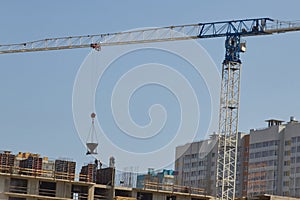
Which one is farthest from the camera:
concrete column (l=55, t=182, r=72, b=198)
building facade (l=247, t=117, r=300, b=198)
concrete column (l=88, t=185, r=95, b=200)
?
building facade (l=247, t=117, r=300, b=198)

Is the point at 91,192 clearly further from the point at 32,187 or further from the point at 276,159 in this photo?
the point at 276,159

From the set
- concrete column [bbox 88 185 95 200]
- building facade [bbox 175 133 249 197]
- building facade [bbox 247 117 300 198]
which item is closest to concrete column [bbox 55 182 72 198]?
concrete column [bbox 88 185 95 200]

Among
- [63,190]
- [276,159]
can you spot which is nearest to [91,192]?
[63,190]

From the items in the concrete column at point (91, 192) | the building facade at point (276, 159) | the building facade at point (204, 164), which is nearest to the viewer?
the concrete column at point (91, 192)

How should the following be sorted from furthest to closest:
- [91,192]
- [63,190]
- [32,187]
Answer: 1. [91,192]
2. [63,190]
3. [32,187]

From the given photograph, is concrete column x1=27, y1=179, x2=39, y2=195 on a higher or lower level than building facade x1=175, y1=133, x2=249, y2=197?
lower

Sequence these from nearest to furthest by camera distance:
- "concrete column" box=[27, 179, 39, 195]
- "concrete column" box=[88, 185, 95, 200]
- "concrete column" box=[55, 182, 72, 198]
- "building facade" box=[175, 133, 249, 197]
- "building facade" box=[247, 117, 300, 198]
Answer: "concrete column" box=[27, 179, 39, 195]
"concrete column" box=[55, 182, 72, 198]
"concrete column" box=[88, 185, 95, 200]
"building facade" box=[247, 117, 300, 198]
"building facade" box=[175, 133, 249, 197]

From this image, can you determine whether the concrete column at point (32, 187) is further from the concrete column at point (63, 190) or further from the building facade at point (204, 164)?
the building facade at point (204, 164)

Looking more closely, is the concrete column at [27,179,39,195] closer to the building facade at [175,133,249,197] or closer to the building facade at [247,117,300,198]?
the building facade at [247,117,300,198]

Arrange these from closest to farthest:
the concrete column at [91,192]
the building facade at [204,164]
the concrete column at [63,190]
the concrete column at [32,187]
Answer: the concrete column at [32,187] → the concrete column at [63,190] → the concrete column at [91,192] → the building facade at [204,164]

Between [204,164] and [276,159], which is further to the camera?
[204,164]

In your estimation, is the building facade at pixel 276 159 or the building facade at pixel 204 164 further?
the building facade at pixel 204 164

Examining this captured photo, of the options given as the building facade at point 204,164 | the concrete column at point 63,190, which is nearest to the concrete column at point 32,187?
the concrete column at point 63,190

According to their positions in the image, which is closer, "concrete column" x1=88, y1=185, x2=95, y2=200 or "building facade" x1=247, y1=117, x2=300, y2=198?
"concrete column" x1=88, y1=185, x2=95, y2=200
